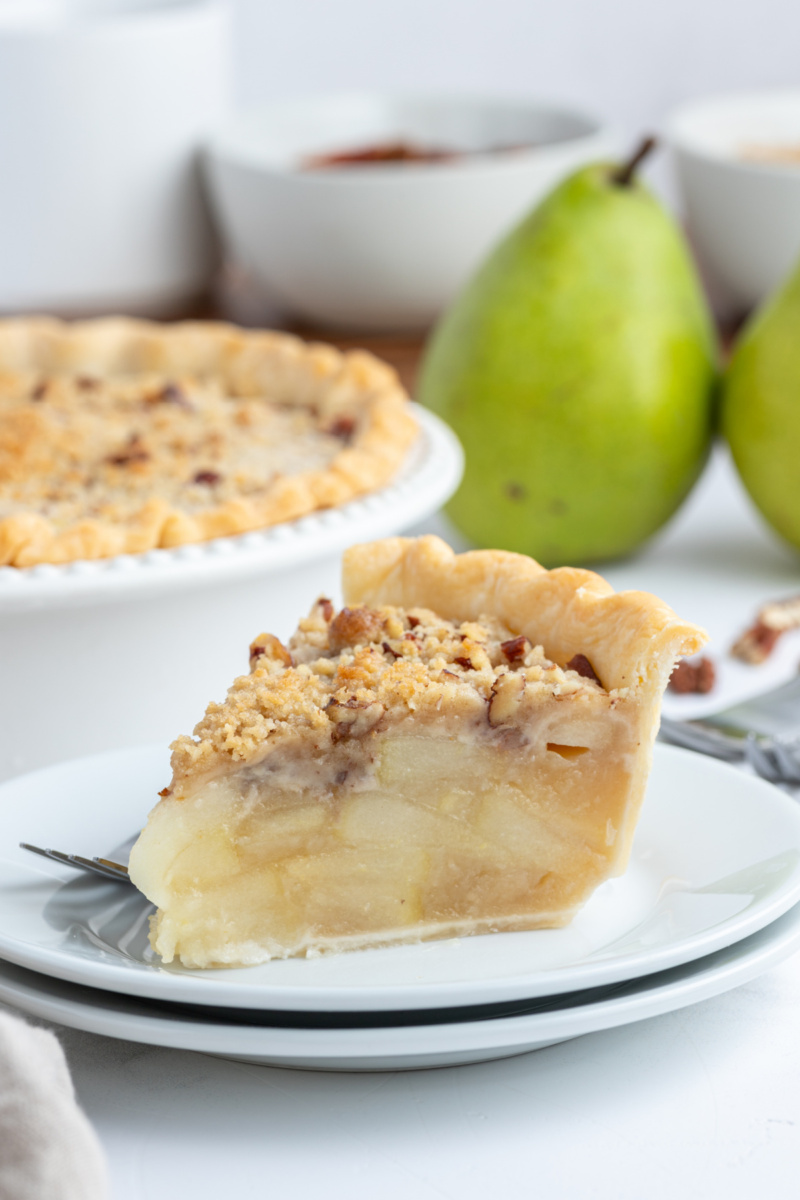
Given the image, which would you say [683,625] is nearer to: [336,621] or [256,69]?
[336,621]

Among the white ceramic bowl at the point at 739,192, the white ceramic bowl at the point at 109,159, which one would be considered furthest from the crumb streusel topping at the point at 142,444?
the white ceramic bowl at the point at 739,192

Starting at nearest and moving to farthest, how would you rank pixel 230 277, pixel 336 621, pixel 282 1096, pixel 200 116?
1. pixel 282 1096
2. pixel 336 621
3. pixel 200 116
4. pixel 230 277

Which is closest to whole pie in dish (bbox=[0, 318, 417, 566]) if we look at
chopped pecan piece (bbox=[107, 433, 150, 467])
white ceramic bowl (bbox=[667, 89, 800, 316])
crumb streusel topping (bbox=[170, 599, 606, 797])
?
chopped pecan piece (bbox=[107, 433, 150, 467])

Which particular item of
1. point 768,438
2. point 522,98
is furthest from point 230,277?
point 768,438

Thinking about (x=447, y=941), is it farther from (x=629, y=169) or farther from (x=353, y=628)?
(x=629, y=169)

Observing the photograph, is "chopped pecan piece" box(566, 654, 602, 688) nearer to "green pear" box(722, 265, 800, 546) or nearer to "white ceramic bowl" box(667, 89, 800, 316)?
"green pear" box(722, 265, 800, 546)

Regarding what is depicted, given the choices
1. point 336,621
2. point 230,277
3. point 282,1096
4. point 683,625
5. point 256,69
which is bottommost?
point 230,277
